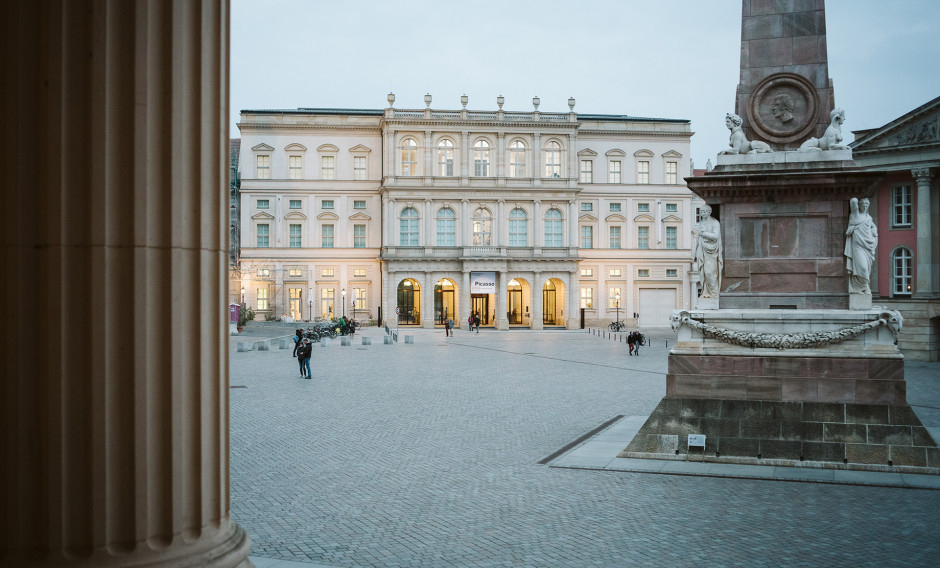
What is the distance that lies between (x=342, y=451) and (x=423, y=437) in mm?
1807

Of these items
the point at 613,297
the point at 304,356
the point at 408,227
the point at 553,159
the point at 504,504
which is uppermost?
the point at 553,159

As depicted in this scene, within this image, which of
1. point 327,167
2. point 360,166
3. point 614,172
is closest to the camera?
point 327,167

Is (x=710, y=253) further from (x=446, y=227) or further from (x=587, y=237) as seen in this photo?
(x=587, y=237)

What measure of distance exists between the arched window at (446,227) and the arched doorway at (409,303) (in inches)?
178

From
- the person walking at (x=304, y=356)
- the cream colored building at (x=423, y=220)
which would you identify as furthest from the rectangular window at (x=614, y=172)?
the person walking at (x=304, y=356)

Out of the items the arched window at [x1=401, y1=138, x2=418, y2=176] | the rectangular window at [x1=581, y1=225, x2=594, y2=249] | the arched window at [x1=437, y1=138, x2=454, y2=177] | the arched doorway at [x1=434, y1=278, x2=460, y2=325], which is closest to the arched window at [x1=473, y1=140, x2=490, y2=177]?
the arched window at [x1=437, y1=138, x2=454, y2=177]

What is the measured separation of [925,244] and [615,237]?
38.5 meters

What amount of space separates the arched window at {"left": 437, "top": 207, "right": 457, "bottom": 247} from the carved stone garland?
188ft

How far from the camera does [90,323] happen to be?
3336 millimetres

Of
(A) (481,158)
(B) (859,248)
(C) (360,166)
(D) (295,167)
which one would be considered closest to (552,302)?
(A) (481,158)

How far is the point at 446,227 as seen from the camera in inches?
2717

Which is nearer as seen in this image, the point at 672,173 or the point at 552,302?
the point at 552,302

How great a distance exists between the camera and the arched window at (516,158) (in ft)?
228

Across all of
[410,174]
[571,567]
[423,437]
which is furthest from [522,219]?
[571,567]
